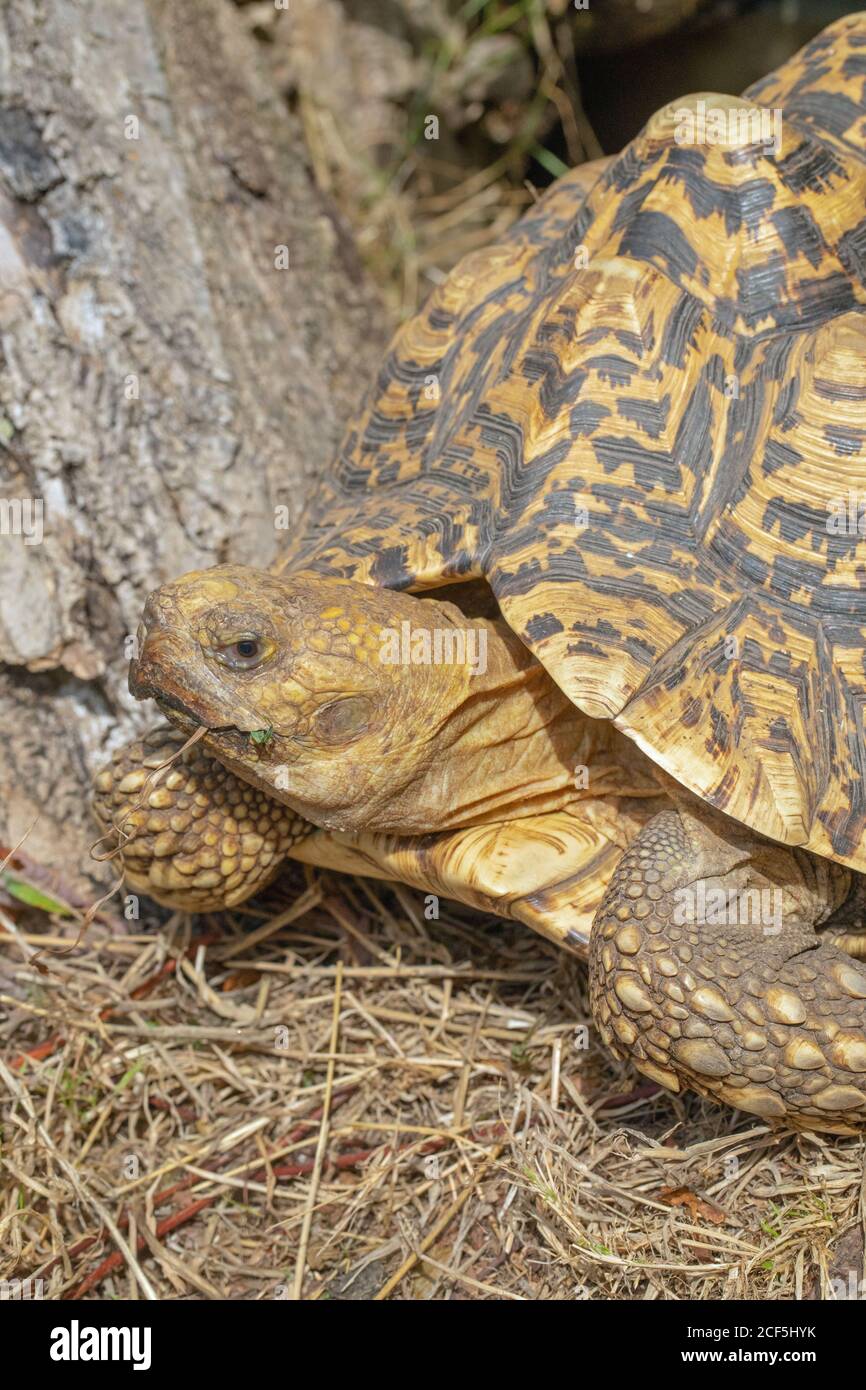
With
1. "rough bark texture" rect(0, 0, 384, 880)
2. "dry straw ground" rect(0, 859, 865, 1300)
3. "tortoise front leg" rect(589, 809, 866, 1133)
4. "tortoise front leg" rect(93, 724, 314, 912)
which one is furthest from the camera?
"rough bark texture" rect(0, 0, 384, 880)

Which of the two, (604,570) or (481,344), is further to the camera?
(481,344)

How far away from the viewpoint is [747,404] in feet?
8.68

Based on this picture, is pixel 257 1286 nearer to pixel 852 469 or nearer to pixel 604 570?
pixel 604 570

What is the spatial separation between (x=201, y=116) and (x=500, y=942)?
2760 mm

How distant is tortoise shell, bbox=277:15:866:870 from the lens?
2402 mm

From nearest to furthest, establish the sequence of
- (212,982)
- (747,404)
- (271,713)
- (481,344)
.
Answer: (271,713) < (747,404) < (481,344) < (212,982)

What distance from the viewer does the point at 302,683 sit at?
2.44 m

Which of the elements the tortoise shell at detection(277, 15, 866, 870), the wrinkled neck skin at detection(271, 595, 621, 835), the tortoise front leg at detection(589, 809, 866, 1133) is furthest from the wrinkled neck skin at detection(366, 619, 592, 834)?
the tortoise front leg at detection(589, 809, 866, 1133)

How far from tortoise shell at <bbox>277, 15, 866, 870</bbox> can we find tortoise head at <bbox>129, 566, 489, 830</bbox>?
0.21 m

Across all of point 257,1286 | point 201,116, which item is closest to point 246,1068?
point 257,1286

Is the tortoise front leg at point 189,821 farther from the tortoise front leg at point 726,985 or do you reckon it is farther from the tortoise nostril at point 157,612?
the tortoise front leg at point 726,985

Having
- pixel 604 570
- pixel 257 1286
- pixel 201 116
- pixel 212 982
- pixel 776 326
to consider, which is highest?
pixel 201 116

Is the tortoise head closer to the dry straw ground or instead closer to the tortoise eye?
the tortoise eye

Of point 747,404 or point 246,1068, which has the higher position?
point 747,404
